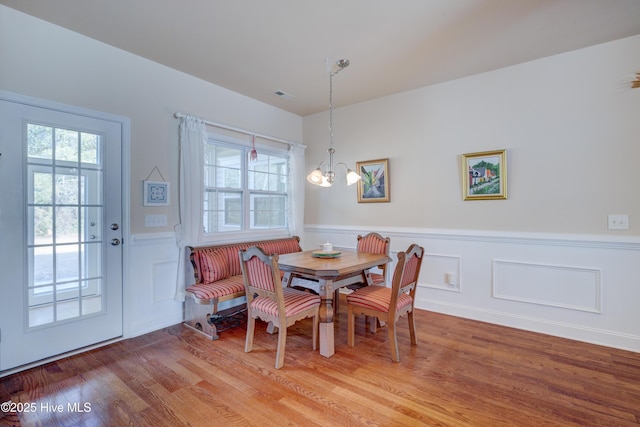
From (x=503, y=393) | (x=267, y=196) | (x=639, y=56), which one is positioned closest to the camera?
(x=503, y=393)

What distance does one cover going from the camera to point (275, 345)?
2.80 m

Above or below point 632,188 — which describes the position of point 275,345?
below

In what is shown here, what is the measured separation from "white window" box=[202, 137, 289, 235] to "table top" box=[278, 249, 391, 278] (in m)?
1.19

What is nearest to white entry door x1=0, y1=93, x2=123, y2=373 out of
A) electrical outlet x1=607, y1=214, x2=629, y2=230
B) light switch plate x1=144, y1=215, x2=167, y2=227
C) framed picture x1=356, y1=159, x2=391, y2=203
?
light switch plate x1=144, y1=215, x2=167, y2=227

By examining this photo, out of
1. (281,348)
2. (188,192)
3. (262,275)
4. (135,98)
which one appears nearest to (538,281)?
(281,348)

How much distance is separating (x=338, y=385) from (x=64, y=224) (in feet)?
8.45

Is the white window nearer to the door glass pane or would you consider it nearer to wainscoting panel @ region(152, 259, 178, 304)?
wainscoting panel @ region(152, 259, 178, 304)

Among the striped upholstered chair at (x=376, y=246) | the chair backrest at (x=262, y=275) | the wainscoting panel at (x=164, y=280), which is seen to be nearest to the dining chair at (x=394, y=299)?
the striped upholstered chair at (x=376, y=246)

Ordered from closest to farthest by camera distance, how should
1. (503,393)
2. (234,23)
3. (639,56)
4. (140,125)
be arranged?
(503,393)
(234,23)
(639,56)
(140,125)

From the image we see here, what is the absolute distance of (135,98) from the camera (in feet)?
9.80

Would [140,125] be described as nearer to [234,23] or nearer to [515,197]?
[234,23]

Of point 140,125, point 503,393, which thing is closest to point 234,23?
point 140,125

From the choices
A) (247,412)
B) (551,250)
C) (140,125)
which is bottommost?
(247,412)

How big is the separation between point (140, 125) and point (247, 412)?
8.97ft
